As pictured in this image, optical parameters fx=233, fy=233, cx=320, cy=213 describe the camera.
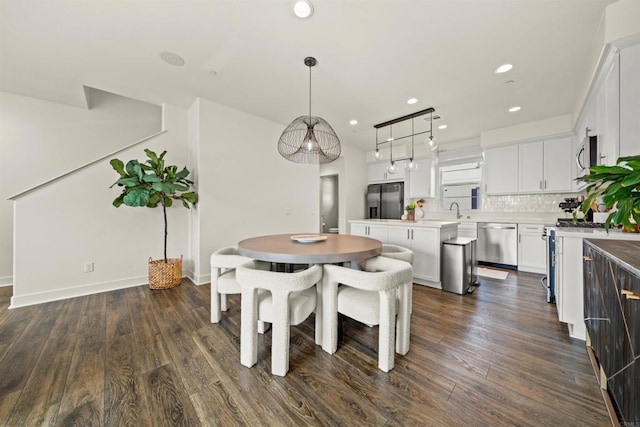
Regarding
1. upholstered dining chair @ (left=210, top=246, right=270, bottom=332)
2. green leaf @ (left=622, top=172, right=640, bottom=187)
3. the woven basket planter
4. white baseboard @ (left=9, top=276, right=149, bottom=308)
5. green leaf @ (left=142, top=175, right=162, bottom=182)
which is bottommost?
white baseboard @ (left=9, top=276, right=149, bottom=308)

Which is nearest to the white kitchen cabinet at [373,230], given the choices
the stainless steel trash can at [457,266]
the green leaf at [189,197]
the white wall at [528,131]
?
the stainless steel trash can at [457,266]

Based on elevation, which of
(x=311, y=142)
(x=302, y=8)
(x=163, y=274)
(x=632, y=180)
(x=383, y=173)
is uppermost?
(x=302, y=8)

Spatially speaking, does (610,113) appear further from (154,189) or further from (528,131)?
(154,189)

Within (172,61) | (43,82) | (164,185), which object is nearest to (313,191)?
(164,185)

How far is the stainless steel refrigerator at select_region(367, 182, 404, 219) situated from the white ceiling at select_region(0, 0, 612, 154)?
229 cm

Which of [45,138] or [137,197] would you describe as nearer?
[137,197]

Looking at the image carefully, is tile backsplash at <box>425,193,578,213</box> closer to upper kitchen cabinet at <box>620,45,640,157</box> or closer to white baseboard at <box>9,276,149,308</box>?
upper kitchen cabinet at <box>620,45,640,157</box>

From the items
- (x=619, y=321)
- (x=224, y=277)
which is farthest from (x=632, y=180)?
(x=224, y=277)

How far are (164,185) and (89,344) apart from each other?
178 centimetres

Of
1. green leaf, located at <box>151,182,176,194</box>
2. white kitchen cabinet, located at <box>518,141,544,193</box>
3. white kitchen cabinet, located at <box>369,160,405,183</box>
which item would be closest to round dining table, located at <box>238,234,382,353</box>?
green leaf, located at <box>151,182,176,194</box>

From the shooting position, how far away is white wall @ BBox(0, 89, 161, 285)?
3229 millimetres

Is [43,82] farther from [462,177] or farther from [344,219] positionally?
[462,177]

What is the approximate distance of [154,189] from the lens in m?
2.94

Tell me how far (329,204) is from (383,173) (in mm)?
1589
